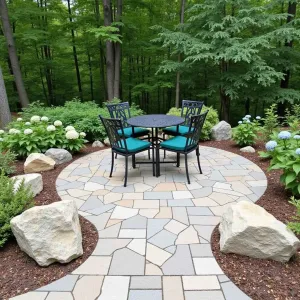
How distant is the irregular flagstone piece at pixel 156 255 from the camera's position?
1.76m

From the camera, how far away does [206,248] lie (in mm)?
1896

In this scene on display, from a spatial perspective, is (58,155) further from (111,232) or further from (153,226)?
(153,226)

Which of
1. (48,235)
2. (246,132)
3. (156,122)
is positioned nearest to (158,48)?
(246,132)

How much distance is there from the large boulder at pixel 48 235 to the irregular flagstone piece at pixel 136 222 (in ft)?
1.75

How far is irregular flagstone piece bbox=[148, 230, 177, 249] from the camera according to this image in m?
1.95

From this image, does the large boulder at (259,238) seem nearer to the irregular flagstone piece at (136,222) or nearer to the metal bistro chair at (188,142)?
the irregular flagstone piece at (136,222)

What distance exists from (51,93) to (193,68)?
23.3 ft

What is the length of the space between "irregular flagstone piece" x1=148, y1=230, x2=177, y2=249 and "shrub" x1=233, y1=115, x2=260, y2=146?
310 centimetres

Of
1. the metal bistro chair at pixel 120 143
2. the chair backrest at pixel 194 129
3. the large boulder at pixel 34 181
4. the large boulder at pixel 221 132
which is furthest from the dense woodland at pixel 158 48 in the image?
the large boulder at pixel 34 181

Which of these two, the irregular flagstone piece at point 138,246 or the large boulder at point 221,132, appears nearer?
the irregular flagstone piece at point 138,246

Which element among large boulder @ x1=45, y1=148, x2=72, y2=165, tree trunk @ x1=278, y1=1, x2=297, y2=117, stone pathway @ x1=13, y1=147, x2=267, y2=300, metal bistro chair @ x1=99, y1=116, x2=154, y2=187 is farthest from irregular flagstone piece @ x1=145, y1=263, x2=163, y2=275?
tree trunk @ x1=278, y1=1, x2=297, y2=117

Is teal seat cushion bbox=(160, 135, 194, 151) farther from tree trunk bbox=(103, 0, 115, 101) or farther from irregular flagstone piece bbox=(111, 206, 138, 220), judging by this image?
tree trunk bbox=(103, 0, 115, 101)

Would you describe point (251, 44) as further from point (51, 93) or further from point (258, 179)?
point (51, 93)

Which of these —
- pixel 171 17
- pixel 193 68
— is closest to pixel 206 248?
pixel 193 68
